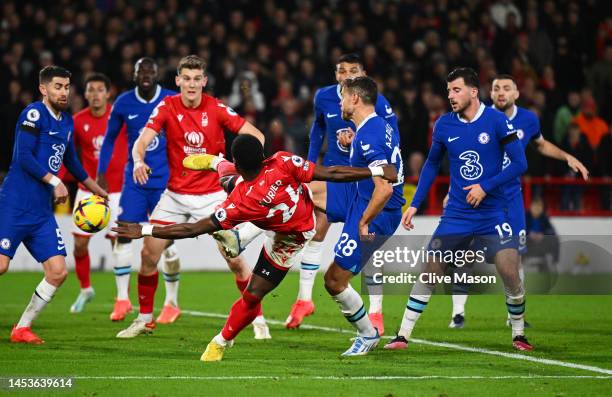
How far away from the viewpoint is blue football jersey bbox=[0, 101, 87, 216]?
34.1 feet

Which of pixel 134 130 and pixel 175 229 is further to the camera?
pixel 134 130

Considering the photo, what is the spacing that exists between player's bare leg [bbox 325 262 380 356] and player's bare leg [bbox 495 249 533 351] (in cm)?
133

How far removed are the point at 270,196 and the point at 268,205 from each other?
8 cm

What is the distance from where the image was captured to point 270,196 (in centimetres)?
865

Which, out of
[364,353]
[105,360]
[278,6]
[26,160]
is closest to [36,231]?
[26,160]

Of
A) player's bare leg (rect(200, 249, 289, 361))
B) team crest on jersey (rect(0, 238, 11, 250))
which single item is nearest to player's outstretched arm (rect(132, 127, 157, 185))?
team crest on jersey (rect(0, 238, 11, 250))

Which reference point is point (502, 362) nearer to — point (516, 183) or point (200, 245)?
point (516, 183)

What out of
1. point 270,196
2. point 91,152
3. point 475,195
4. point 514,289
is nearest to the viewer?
point 270,196

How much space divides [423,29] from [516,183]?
11.7m

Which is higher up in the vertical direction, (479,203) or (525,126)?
(525,126)

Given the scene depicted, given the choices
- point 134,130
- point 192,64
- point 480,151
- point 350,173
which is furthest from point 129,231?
point 134,130

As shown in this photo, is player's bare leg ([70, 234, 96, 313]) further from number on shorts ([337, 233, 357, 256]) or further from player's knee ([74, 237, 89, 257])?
number on shorts ([337, 233, 357, 256])

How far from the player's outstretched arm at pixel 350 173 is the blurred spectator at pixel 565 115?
12.0 metres

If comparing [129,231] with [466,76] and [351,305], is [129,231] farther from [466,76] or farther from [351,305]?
[466,76]
